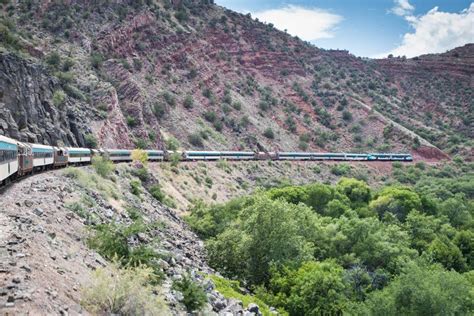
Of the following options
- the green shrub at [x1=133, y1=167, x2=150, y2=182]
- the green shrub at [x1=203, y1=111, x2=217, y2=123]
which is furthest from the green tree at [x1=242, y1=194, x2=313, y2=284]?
the green shrub at [x1=203, y1=111, x2=217, y2=123]

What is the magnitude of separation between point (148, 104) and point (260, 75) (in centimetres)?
4101

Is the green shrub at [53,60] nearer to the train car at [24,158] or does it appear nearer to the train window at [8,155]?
the train car at [24,158]

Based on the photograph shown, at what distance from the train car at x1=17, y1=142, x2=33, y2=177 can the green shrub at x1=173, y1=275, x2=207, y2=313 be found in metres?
13.8

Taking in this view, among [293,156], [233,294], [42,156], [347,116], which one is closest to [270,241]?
[233,294]

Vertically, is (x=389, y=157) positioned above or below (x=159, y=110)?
below

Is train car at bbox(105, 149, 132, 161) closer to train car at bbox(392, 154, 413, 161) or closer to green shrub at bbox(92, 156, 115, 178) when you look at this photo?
green shrub at bbox(92, 156, 115, 178)

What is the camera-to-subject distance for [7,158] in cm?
2197

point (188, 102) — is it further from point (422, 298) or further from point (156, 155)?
point (422, 298)

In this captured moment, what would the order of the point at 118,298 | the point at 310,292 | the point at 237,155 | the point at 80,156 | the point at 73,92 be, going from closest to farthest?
the point at 118,298 < the point at 310,292 < the point at 80,156 < the point at 73,92 < the point at 237,155

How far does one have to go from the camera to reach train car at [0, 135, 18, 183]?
20.7 m

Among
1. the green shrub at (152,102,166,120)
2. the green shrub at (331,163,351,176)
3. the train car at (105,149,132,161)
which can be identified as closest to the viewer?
the train car at (105,149,132,161)

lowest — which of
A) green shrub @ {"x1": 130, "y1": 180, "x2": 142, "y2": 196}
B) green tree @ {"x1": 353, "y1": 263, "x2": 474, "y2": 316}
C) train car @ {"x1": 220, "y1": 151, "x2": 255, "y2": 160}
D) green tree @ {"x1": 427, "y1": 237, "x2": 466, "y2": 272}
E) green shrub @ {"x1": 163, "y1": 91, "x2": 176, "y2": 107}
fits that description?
green tree @ {"x1": 427, "y1": 237, "x2": 466, "y2": 272}

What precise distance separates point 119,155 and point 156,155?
733cm

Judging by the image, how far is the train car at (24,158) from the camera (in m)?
25.7
